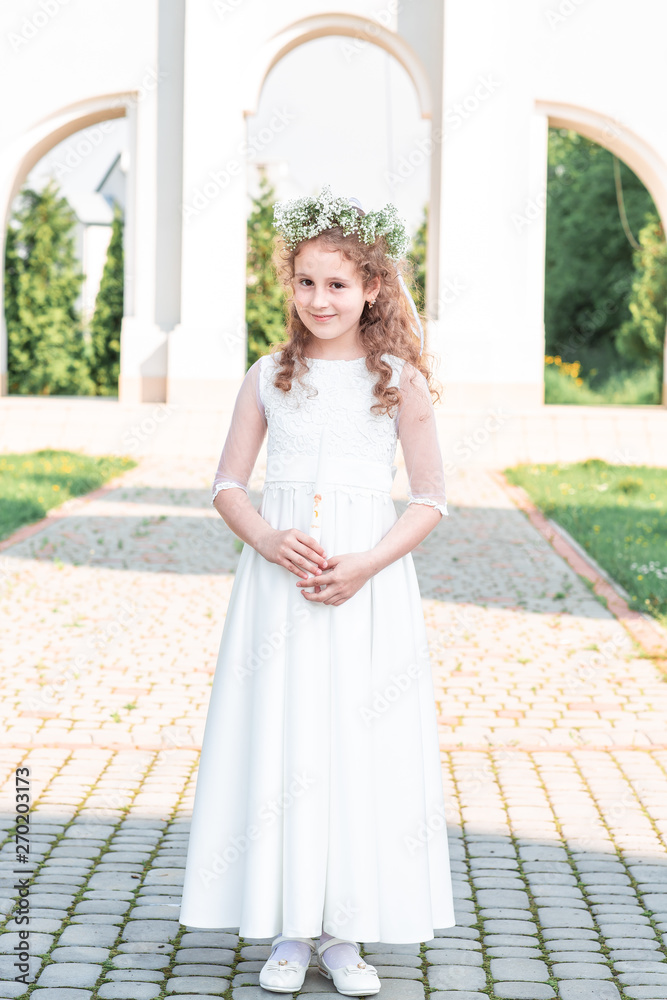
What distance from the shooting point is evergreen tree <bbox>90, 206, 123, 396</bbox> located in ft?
69.8

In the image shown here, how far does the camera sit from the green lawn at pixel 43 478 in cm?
1060

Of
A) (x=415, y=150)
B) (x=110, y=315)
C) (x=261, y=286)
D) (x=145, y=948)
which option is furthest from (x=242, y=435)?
(x=110, y=315)

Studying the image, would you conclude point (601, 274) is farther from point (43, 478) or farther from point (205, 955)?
point (205, 955)

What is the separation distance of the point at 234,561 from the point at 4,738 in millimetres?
4348

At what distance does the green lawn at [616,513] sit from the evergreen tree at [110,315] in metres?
9.21

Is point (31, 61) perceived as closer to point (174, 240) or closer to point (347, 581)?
point (174, 240)

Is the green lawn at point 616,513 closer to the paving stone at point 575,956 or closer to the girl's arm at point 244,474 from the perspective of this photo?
the paving stone at point 575,956

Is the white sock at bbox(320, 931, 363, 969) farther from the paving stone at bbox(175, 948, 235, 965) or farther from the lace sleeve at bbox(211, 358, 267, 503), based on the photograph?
the lace sleeve at bbox(211, 358, 267, 503)

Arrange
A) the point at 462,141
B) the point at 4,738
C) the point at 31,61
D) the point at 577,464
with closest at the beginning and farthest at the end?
the point at 4,738
the point at 577,464
the point at 462,141
the point at 31,61

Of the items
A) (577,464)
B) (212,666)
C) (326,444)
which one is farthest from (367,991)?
(577,464)

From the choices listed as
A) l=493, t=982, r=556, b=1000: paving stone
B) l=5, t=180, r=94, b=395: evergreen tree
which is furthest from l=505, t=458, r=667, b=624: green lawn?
l=5, t=180, r=94, b=395: evergreen tree

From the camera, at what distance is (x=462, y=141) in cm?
1652

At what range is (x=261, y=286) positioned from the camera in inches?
843

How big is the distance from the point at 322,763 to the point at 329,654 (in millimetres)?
248
